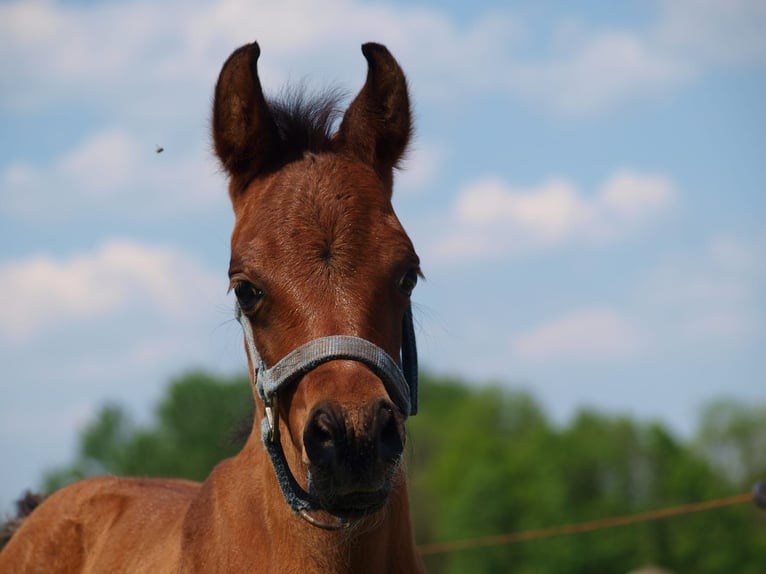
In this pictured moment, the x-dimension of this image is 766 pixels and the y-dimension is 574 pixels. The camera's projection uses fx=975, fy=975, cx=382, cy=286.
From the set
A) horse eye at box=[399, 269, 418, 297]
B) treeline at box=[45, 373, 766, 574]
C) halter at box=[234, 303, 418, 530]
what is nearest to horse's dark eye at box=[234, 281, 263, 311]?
halter at box=[234, 303, 418, 530]

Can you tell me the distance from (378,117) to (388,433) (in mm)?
1828

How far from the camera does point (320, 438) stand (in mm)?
3672

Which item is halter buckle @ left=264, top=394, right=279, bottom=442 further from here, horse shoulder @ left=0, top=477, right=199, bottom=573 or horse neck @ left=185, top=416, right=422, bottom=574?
horse shoulder @ left=0, top=477, right=199, bottom=573

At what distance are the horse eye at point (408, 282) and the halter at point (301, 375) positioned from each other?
350 mm

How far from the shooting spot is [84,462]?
54.9m

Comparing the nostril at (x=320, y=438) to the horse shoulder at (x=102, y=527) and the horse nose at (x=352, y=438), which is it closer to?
the horse nose at (x=352, y=438)

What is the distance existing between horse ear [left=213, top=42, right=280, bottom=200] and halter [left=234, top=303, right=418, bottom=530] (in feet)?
2.61

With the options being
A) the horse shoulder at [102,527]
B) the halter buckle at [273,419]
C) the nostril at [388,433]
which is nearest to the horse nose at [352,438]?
the nostril at [388,433]

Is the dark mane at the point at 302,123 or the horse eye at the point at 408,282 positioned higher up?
the dark mane at the point at 302,123

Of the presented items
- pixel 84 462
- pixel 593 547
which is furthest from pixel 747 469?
pixel 84 462

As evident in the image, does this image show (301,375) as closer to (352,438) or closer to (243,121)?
(352,438)

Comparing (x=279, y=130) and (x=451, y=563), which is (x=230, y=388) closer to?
(x=451, y=563)

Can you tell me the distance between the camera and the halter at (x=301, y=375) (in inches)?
153

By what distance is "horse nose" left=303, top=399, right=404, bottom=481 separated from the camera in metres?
3.60
